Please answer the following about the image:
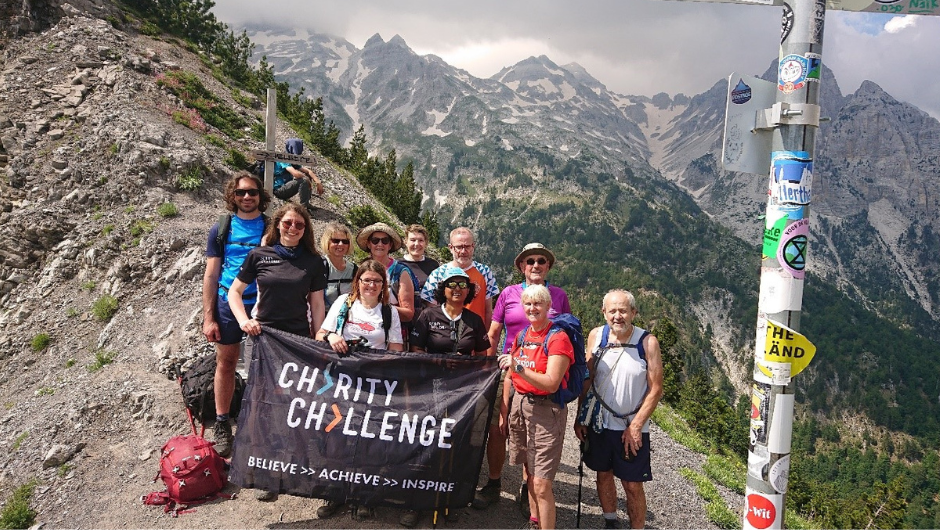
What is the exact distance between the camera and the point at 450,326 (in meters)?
5.80

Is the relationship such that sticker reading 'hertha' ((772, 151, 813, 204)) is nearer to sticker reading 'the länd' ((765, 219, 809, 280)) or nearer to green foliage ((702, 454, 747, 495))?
sticker reading 'the länd' ((765, 219, 809, 280))

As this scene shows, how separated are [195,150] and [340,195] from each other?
595cm

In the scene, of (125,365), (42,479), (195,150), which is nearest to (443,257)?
(195,150)

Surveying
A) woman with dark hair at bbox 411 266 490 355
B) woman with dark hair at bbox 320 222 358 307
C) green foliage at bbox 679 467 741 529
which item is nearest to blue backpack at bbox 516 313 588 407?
woman with dark hair at bbox 411 266 490 355

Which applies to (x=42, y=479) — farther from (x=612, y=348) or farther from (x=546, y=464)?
(x=612, y=348)

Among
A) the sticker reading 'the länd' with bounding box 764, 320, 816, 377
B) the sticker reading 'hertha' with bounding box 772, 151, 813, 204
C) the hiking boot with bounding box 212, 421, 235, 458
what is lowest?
the hiking boot with bounding box 212, 421, 235, 458

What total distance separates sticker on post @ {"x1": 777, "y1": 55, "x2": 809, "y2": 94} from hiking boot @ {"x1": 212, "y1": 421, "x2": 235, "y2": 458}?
6.78 metres

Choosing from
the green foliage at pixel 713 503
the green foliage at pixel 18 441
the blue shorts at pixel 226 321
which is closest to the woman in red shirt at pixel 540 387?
the blue shorts at pixel 226 321

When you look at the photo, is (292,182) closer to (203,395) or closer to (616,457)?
(203,395)

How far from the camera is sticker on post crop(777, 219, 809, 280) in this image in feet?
12.9

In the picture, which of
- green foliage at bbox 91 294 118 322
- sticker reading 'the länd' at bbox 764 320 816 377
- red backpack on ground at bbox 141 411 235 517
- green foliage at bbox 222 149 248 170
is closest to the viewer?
sticker reading 'the länd' at bbox 764 320 816 377

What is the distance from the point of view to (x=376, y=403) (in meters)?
5.64

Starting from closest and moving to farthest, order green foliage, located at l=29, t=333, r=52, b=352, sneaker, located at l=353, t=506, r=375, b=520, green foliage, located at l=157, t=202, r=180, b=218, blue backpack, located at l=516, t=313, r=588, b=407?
→ blue backpack, located at l=516, t=313, r=588, b=407, sneaker, located at l=353, t=506, r=375, b=520, green foliage, located at l=29, t=333, r=52, b=352, green foliage, located at l=157, t=202, r=180, b=218

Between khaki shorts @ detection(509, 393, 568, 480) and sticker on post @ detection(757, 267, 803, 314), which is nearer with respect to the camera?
sticker on post @ detection(757, 267, 803, 314)
